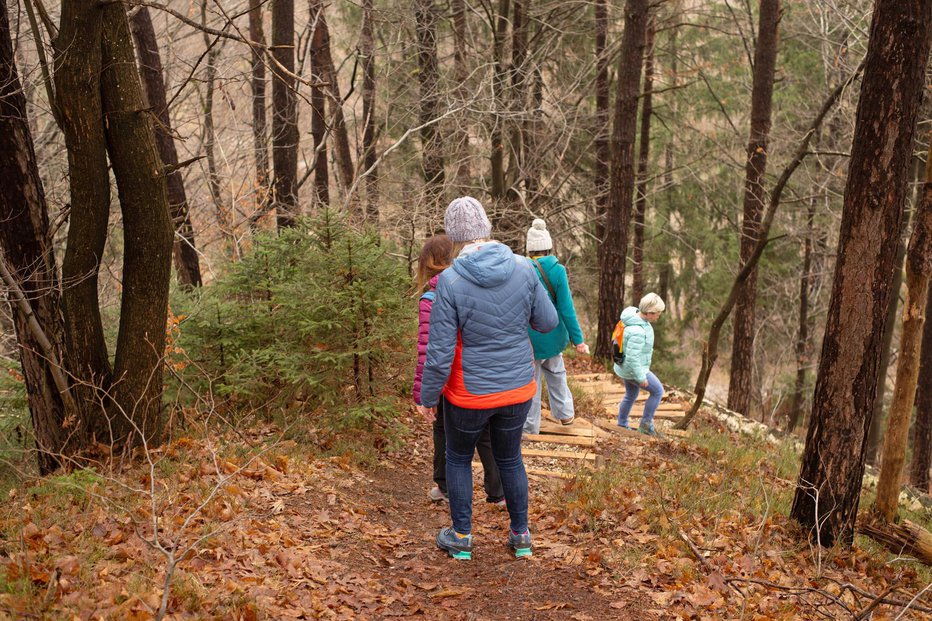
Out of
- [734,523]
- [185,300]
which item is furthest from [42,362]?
[734,523]

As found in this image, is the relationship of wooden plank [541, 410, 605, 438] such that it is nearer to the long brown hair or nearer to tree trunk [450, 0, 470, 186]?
the long brown hair

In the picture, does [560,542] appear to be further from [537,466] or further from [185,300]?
[185,300]

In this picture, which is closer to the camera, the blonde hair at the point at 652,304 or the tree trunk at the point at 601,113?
the blonde hair at the point at 652,304

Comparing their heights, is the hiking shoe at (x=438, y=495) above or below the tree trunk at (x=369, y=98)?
below

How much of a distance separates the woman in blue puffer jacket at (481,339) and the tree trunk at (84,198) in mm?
2825

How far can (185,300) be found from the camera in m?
8.00

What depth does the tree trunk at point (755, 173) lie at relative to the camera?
1327 cm

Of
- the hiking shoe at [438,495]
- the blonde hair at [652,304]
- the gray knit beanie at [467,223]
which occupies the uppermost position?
the gray knit beanie at [467,223]

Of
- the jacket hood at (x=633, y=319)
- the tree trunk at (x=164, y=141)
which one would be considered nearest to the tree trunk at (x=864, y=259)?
the jacket hood at (x=633, y=319)

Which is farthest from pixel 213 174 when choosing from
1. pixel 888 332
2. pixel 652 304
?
pixel 888 332

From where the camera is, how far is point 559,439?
7.82 metres

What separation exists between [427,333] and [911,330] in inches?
161

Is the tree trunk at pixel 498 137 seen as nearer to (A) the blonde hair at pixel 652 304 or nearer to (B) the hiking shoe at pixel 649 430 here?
(B) the hiking shoe at pixel 649 430

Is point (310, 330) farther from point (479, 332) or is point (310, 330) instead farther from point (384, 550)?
point (479, 332)
